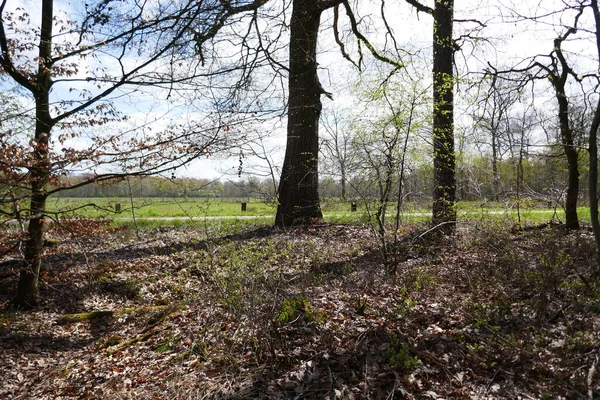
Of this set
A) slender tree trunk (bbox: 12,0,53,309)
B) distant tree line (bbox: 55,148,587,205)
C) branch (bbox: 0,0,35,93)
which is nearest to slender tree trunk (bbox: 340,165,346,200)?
distant tree line (bbox: 55,148,587,205)

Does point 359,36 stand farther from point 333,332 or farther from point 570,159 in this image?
point 333,332

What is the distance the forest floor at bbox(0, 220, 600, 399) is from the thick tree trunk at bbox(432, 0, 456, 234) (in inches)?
34.1

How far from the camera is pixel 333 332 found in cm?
459

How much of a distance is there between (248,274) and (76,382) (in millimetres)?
2279

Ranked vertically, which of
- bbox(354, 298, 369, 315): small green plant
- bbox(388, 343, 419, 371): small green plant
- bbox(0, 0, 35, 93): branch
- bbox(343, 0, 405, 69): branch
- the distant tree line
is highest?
bbox(343, 0, 405, 69): branch

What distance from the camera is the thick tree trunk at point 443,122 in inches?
298

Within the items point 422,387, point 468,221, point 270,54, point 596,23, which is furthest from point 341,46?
point 422,387

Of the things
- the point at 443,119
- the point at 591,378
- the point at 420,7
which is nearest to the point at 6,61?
the point at 443,119

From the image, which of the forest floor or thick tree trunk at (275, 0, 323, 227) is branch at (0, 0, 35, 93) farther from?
thick tree trunk at (275, 0, 323, 227)

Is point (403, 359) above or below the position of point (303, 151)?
below

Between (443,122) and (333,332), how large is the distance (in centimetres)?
569

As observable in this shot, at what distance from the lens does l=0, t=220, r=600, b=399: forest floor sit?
379cm

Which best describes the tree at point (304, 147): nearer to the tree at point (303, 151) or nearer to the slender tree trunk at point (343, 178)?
the tree at point (303, 151)

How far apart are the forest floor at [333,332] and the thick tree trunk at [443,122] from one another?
87cm
